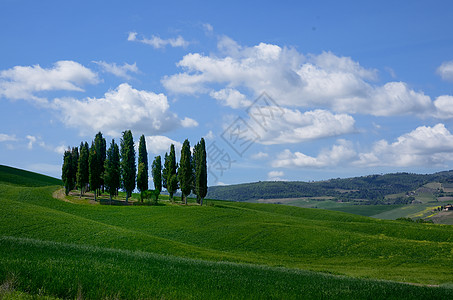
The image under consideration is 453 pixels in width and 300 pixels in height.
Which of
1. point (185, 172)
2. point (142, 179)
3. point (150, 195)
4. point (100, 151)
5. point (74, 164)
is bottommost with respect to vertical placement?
point (150, 195)

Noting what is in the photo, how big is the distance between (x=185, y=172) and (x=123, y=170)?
14739mm

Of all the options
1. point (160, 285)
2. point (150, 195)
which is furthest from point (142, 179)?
point (160, 285)

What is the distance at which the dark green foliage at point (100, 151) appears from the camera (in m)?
91.7

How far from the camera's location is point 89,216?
71438 millimetres

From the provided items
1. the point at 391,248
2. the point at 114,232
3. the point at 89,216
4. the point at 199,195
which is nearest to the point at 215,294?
the point at 114,232

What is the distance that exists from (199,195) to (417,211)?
105725mm

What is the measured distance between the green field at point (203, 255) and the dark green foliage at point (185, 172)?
7.15 metres

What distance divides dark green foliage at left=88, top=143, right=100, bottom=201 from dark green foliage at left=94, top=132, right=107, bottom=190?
0.45m

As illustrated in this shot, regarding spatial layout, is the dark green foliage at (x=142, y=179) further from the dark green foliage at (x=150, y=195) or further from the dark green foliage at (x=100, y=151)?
the dark green foliage at (x=100, y=151)

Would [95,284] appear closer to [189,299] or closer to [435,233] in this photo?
[189,299]

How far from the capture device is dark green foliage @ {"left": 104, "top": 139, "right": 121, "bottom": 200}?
3492 inches

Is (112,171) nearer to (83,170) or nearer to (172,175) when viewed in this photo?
(83,170)

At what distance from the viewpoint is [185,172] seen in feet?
307

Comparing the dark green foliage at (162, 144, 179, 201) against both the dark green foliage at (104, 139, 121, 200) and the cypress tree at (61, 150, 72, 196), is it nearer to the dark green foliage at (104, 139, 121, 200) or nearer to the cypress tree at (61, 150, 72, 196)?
the dark green foliage at (104, 139, 121, 200)
